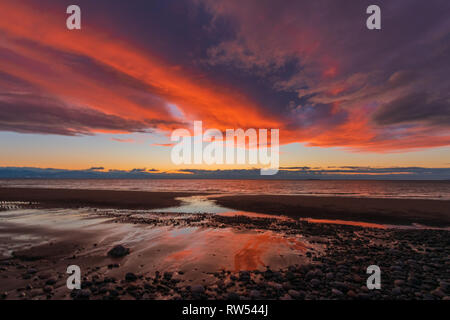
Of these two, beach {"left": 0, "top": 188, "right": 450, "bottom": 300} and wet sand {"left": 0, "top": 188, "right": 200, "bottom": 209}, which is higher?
beach {"left": 0, "top": 188, "right": 450, "bottom": 300}

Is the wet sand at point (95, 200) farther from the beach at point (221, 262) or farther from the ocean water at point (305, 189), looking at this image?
the ocean water at point (305, 189)

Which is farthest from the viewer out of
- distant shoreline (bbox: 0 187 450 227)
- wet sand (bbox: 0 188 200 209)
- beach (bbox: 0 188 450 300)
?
wet sand (bbox: 0 188 200 209)

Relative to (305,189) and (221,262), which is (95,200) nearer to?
(221,262)

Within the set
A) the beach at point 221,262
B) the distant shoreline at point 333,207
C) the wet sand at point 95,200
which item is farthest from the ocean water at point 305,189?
the beach at point 221,262

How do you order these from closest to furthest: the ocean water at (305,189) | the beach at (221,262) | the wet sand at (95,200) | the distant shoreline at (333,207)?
the beach at (221,262) → the distant shoreline at (333,207) → the wet sand at (95,200) → the ocean water at (305,189)

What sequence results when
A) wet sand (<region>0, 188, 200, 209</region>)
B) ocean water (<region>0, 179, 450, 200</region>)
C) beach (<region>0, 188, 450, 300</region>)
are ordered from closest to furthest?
1. beach (<region>0, 188, 450, 300</region>)
2. wet sand (<region>0, 188, 200, 209</region>)
3. ocean water (<region>0, 179, 450, 200</region>)

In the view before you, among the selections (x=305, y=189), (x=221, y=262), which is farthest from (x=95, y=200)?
(x=305, y=189)

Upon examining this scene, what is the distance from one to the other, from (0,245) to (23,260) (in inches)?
163

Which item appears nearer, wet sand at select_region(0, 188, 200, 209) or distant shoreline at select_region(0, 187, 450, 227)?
distant shoreline at select_region(0, 187, 450, 227)

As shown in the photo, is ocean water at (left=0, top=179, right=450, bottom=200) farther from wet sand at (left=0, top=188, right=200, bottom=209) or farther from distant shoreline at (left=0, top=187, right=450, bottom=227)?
wet sand at (left=0, top=188, right=200, bottom=209)

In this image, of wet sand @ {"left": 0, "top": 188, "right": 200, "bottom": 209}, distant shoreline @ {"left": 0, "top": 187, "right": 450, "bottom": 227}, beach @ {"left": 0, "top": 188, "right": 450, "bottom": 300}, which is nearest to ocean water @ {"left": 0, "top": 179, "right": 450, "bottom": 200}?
distant shoreline @ {"left": 0, "top": 187, "right": 450, "bottom": 227}

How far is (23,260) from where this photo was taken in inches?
380
